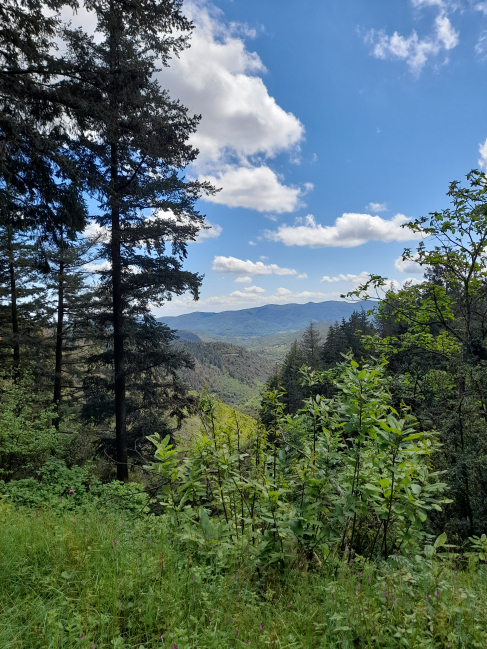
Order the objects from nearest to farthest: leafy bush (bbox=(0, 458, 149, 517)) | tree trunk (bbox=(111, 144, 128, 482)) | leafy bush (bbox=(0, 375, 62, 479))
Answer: leafy bush (bbox=(0, 458, 149, 517)), leafy bush (bbox=(0, 375, 62, 479)), tree trunk (bbox=(111, 144, 128, 482))

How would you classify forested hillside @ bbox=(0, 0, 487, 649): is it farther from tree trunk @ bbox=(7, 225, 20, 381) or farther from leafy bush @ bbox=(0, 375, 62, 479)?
tree trunk @ bbox=(7, 225, 20, 381)

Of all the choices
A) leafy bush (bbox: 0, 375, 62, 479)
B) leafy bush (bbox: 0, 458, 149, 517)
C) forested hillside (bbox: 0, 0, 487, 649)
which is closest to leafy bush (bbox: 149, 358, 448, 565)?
forested hillside (bbox: 0, 0, 487, 649)

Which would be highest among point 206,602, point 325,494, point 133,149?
point 133,149

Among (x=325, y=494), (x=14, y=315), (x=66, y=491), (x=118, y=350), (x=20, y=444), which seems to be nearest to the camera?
(x=325, y=494)

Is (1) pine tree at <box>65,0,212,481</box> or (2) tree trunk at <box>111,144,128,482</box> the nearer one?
(1) pine tree at <box>65,0,212,481</box>

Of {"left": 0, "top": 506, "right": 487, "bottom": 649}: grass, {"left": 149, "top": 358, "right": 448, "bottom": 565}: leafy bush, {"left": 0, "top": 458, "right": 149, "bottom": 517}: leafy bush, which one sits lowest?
{"left": 0, "top": 458, "right": 149, "bottom": 517}: leafy bush

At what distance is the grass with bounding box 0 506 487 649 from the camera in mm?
1613

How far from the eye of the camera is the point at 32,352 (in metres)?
15.2

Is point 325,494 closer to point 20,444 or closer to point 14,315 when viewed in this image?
point 20,444

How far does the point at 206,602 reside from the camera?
1840 mm

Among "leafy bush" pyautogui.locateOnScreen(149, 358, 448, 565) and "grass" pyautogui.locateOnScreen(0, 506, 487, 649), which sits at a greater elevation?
"leafy bush" pyautogui.locateOnScreen(149, 358, 448, 565)

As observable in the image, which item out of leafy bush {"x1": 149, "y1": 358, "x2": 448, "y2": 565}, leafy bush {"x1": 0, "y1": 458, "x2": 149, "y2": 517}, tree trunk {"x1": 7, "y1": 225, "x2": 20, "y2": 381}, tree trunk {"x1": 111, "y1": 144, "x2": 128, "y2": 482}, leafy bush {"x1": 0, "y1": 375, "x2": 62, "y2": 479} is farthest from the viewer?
tree trunk {"x1": 7, "y1": 225, "x2": 20, "y2": 381}

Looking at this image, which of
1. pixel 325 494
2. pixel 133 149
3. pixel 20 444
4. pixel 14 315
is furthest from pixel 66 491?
pixel 14 315

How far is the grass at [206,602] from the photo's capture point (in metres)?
1.61
